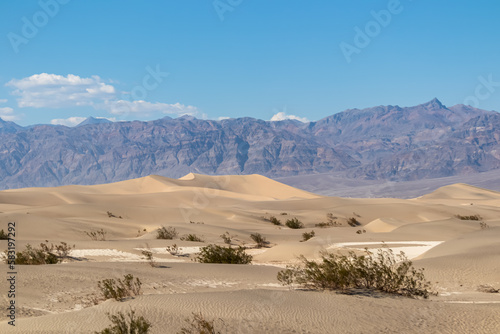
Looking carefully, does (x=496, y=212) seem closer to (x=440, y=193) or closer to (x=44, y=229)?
(x=44, y=229)

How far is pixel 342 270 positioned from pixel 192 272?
4.27 meters

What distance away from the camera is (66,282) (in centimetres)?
1005

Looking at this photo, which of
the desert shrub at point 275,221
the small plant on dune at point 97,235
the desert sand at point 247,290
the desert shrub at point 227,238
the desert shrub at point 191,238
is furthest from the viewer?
the desert shrub at point 275,221

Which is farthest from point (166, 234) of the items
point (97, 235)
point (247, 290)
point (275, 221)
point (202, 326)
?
point (202, 326)

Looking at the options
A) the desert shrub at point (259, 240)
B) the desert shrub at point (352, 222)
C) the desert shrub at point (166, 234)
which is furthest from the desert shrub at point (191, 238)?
the desert shrub at point (352, 222)

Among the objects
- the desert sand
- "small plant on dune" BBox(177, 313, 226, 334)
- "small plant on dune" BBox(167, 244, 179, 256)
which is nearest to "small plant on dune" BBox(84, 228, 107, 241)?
the desert sand

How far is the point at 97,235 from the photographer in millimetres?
25562

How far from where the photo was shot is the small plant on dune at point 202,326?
5898 millimetres

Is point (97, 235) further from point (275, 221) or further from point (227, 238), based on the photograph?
point (275, 221)

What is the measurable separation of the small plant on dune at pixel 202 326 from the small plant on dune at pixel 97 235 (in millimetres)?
18677

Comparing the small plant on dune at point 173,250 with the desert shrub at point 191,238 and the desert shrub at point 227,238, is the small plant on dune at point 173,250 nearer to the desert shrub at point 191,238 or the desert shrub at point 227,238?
the desert shrub at point 191,238

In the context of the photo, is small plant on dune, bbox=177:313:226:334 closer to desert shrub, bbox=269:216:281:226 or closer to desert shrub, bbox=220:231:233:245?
desert shrub, bbox=220:231:233:245

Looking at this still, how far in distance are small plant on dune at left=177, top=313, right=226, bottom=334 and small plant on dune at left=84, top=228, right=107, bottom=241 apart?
1868 centimetres

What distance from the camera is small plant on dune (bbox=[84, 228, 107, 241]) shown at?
2433 centimetres
